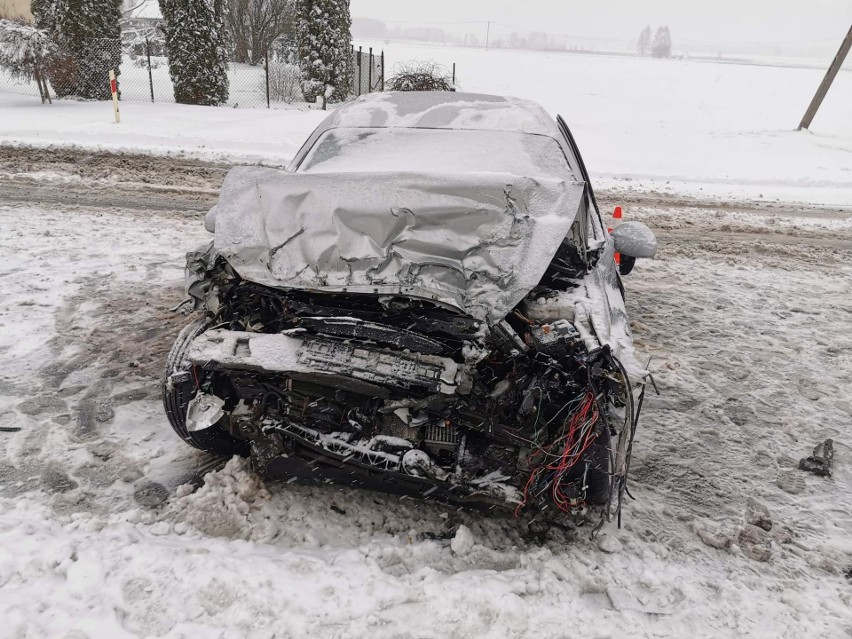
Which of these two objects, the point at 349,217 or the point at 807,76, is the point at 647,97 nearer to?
the point at 807,76

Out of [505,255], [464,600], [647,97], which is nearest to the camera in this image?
[464,600]

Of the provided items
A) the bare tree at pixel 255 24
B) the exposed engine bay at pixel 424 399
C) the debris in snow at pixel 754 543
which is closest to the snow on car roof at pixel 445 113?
the exposed engine bay at pixel 424 399

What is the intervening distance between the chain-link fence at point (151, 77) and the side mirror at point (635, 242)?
13.3 metres

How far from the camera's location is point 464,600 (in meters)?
2.48

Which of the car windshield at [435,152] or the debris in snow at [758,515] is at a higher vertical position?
the car windshield at [435,152]

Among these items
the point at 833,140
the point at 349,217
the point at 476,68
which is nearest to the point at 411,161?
the point at 349,217

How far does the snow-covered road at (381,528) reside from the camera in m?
2.42

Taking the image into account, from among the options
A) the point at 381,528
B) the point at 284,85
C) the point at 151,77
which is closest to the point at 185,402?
the point at 381,528

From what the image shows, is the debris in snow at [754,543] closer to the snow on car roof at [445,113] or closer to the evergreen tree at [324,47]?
the snow on car roof at [445,113]

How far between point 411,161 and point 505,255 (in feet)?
3.47

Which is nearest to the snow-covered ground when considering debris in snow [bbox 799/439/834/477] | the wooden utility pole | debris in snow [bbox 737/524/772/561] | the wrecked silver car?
the wooden utility pole

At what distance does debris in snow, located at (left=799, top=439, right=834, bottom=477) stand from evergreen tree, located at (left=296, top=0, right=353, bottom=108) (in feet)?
51.3

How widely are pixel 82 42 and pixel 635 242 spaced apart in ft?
53.3

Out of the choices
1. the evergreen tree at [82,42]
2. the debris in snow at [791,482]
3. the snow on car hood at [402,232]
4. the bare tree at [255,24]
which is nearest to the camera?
the snow on car hood at [402,232]
